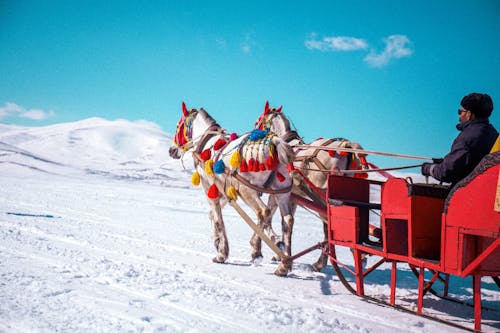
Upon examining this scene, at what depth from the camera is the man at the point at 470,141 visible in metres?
3.35

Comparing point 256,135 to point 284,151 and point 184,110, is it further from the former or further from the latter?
point 184,110

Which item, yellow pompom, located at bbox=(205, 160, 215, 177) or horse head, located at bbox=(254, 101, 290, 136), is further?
horse head, located at bbox=(254, 101, 290, 136)

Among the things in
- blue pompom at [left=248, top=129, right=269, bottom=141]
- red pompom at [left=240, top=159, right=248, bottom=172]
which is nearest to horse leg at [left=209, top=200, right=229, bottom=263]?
red pompom at [left=240, top=159, right=248, bottom=172]

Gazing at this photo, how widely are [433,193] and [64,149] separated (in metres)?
68.7

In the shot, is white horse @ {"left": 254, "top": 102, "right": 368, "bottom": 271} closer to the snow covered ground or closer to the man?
the snow covered ground

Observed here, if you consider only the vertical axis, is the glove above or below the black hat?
below

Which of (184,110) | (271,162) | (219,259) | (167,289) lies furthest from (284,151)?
(184,110)

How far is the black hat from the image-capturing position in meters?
3.46

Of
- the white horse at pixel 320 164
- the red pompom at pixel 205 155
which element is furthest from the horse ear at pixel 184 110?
the white horse at pixel 320 164

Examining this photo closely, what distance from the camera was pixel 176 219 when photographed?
11.9m

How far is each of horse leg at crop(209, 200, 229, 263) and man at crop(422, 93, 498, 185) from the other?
3584mm

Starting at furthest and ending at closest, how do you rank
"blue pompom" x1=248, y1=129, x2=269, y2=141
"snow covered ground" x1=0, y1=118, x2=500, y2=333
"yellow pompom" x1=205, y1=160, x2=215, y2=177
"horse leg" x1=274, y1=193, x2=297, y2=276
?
"yellow pompom" x1=205, y1=160, x2=215, y2=177
"horse leg" x1=274, y1=193, x2=297, y2=276
"blue pompom" x1=248, y1=129, x2=269, y2=141
"snow covered ground" x1=0, y1=118, x2=500, y2=333

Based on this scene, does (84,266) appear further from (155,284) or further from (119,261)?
(155,284)

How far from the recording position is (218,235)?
6.44m
